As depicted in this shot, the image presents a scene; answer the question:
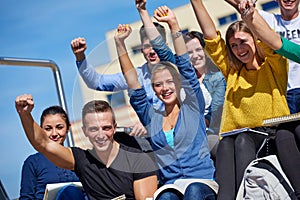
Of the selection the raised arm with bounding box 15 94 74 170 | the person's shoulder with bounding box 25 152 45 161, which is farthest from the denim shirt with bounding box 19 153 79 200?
the raised arm with bounding box 15 94 74 170

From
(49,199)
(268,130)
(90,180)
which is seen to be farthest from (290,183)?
(49,199)

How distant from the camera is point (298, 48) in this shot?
8.94 feet

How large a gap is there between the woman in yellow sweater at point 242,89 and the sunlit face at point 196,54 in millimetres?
342

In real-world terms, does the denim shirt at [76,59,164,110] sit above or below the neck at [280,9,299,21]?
below

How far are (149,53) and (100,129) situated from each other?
1.80ft

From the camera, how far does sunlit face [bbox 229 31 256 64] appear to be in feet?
9.44

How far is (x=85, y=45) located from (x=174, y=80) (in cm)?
52

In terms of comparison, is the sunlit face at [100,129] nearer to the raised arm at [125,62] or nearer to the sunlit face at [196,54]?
the raised arm at [125,62]

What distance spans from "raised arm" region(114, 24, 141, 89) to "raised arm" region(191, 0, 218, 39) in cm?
41

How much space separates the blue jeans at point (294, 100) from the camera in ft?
10.1

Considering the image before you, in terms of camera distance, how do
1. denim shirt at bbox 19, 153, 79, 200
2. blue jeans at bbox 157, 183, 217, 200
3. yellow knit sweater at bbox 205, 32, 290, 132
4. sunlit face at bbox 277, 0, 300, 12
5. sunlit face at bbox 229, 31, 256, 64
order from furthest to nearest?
denim shirt at bbox 19, 153, 79, 200 < sunlit face at bbox 277, 0, 300, 12 < sunlit face at bbox 229, 31, 256, 64 < yellow knit sweater at bbox 205, 32, 290, 132 < blue jeans at bbox 157, 183, 217, 200

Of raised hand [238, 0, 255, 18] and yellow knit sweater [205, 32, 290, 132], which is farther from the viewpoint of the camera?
yellow knit sweater [205, 32, 290, 132]

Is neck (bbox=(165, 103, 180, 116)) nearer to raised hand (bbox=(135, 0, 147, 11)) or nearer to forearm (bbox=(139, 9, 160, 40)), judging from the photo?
forearm (bbox=(139, 9, 160, 40))

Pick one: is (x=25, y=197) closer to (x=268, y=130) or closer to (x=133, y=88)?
(x=133, y=88)
